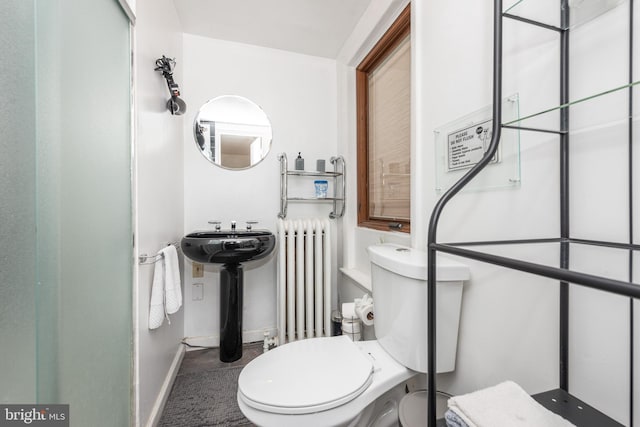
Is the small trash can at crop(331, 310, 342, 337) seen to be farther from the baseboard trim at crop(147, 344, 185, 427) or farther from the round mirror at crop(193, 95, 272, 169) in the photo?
the round mirror at crop(193, 95, 272, 169)

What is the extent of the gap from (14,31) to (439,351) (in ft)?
4.63

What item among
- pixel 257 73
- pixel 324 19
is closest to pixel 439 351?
pixel 324 19

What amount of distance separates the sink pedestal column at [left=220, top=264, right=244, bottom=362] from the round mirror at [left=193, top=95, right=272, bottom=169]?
0.81 m

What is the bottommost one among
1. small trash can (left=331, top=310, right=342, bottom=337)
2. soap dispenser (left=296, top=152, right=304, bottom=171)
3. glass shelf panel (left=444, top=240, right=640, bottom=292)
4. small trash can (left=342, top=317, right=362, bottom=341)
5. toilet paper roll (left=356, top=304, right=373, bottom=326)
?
small trash can (left=331, top=310, right=342, bottom=337)

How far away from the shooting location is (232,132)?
200 centimetres

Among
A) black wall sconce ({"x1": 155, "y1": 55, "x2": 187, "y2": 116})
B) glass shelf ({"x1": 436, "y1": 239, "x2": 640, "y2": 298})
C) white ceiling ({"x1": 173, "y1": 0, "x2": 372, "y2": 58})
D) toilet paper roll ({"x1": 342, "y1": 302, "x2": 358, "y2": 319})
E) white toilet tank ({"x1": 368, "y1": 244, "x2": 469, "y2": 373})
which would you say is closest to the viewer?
glass shelf ({"x1": 436, "y1": 239, "x2": 640, "y2": 298})

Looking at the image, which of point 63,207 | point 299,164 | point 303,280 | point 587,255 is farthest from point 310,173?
point 587,255

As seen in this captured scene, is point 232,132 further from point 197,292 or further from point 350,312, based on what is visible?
point 350,312

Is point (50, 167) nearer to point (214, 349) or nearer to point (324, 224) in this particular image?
point (324, 224)

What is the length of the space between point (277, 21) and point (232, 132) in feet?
2.65

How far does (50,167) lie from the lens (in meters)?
0.62

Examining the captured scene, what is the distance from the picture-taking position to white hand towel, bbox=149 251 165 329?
120 cm

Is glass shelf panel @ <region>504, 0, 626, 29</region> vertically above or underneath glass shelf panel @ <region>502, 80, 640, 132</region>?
above

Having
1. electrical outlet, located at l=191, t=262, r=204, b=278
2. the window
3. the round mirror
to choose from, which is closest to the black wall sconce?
the round mirror
